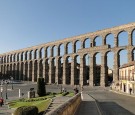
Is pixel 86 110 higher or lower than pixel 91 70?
lower

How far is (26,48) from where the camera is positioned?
402 ft

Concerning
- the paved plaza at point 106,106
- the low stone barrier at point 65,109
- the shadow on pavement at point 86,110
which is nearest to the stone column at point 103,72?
the paved plaza at point 106,106

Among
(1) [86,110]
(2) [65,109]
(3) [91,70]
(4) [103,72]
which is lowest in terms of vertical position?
(1) [86,110]

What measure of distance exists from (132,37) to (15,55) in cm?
7399

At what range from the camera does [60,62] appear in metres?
99.0

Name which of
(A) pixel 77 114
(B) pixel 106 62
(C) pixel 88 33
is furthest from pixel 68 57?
(A) pixel 77 114

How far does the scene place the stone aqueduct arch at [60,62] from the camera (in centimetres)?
7538

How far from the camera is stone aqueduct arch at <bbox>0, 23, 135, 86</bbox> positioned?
75375mm

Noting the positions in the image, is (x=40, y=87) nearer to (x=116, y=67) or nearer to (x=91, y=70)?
(x=116, y=67)

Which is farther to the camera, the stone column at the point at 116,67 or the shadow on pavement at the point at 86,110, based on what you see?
the stone column at the point at 116,67

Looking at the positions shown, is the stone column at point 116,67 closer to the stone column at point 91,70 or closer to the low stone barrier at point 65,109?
the stone column at point 91,70

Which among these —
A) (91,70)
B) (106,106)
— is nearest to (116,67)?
(91,70)

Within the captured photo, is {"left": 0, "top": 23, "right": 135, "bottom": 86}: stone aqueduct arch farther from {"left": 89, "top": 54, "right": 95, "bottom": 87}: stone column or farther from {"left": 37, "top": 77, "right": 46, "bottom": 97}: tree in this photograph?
{"left": 37, "top": 77, "right": 46, "bottom": 97}: tree

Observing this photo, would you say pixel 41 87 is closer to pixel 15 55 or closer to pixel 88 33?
pixel 88 33
